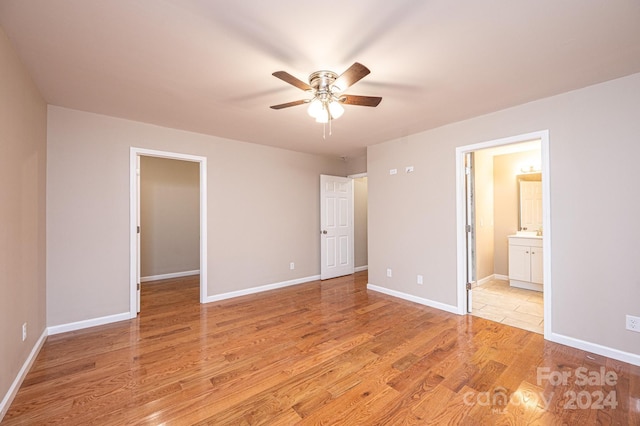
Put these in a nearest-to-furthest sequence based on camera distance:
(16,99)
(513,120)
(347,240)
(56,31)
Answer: (56,31) < (16,99) < (513,120) < (347,240)

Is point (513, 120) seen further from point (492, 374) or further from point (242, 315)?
point (242, 315)

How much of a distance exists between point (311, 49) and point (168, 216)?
5.01 metres

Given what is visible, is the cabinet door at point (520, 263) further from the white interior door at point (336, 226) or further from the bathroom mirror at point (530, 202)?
the white interior door at point (336, 226)

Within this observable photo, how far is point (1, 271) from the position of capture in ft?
5.76

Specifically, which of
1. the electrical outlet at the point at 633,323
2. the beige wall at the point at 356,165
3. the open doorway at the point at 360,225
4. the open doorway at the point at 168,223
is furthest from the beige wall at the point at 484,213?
the open doorway at the point at 168,223

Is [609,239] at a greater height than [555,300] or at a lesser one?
greater

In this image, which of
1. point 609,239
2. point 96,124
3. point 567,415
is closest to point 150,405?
point 567,415

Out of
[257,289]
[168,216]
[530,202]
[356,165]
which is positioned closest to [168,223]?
[168,216]

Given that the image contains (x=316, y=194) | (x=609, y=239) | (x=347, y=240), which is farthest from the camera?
(x=347, y=240)

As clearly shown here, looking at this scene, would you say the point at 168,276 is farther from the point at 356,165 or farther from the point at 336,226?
the point at 356,165

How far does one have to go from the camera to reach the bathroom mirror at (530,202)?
483 centimetres

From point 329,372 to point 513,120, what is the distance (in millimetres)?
3170

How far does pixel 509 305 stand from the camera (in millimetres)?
3768

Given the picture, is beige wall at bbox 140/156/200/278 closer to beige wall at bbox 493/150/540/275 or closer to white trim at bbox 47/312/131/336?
white trim at bbox 47/312/131/336
